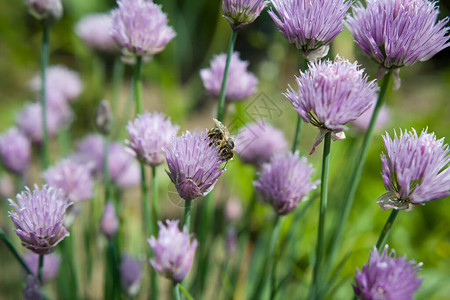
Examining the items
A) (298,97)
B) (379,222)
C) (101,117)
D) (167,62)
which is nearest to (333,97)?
(298,97)

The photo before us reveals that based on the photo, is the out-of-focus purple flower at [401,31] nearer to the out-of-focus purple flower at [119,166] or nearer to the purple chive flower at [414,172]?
the purple chive flower at [414,172]

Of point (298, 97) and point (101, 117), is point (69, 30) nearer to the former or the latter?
point (101, 117)

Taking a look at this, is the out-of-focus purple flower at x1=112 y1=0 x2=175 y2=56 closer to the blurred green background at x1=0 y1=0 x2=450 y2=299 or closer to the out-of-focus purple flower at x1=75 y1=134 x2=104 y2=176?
the blurred green background at x1=0 y1=0 x2=450 y2=299

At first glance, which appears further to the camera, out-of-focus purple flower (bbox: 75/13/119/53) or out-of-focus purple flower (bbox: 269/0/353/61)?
out-of-focus purple flower (bbox: 75/13/119/53)

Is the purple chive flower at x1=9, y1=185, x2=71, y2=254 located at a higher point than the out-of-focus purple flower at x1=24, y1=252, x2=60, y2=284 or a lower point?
lower

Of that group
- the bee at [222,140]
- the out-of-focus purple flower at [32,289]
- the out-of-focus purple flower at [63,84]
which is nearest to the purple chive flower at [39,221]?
the out-of-focus purple flower at [32,289]

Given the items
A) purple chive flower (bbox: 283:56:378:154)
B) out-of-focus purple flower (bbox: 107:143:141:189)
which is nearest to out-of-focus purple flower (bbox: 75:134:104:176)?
out-of-focus purple flower (bbox: 107:143:141:189)
